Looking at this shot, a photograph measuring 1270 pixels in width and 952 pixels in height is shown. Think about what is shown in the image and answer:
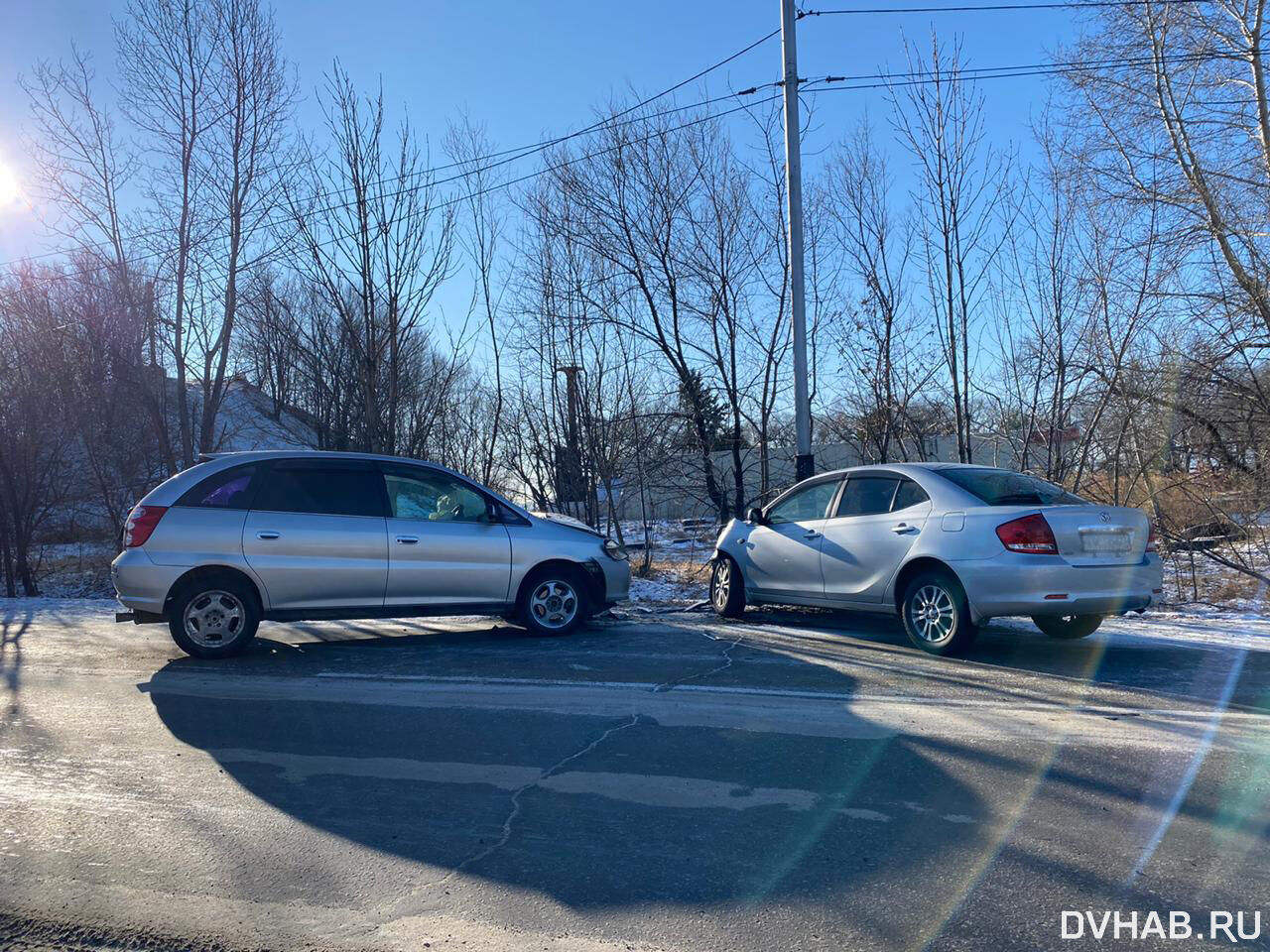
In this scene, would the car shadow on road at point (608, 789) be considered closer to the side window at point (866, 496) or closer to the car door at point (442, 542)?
the car door at point (442, 542)

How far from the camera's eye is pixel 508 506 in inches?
362

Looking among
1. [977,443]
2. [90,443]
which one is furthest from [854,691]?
[90,443]

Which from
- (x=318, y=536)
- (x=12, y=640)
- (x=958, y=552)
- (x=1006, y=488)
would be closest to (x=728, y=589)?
(x=958, y=552)

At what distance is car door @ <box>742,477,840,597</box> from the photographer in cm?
920

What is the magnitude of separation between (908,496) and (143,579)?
654cm

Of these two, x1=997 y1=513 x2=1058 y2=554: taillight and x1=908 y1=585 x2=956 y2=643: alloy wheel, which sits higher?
x1=997 y1=513 x2=1058 y2=554: taillight

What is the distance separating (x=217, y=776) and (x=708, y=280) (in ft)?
42.1

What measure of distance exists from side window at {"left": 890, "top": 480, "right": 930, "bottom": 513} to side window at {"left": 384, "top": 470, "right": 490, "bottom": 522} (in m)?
3.78

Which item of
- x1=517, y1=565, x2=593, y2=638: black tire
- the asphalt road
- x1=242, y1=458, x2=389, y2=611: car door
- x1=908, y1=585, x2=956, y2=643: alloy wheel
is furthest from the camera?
x1=517, y1=565, x2=593, y2=638: black tire

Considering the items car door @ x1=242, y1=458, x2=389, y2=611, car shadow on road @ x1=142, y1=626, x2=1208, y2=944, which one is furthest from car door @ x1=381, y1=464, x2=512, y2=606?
car shadow on road @ x1=142, y1=626, x2=1208, y2=944

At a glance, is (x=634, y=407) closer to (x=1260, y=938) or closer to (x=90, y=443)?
(x=90, y=443)

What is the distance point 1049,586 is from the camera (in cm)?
721

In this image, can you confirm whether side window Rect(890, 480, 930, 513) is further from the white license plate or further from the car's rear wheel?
the car's rear wheel

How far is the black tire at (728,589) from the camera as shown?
10.3 meters
